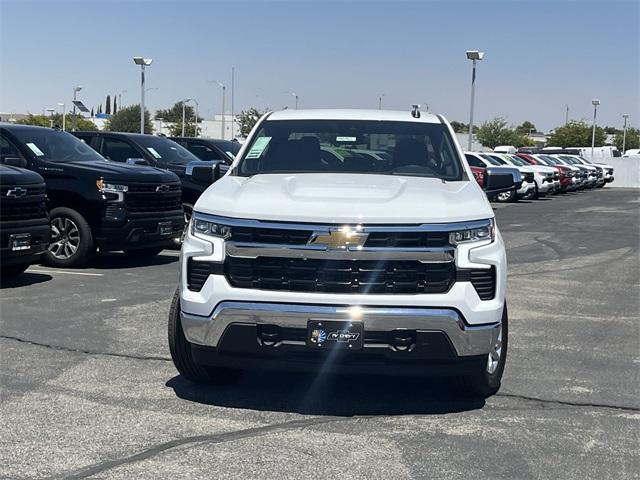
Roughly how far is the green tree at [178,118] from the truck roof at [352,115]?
92.4 meters

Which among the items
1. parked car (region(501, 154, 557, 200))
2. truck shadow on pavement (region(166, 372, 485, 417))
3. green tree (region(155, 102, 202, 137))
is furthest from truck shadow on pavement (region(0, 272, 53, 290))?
green tree (region(155, 102, 202, 137))

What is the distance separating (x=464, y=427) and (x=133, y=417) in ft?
6.19

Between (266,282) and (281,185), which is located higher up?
(281,185)

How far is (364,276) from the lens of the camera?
4719 mm

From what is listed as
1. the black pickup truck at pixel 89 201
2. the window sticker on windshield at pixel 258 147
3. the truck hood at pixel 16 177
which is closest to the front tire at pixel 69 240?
the black pickup truck at pixel 89 201

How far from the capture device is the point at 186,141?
56.0 feet

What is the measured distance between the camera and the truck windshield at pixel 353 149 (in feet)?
20.4

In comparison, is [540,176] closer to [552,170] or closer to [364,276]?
[552,170]

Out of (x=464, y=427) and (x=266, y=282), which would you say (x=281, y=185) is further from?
(x=464, y=427)

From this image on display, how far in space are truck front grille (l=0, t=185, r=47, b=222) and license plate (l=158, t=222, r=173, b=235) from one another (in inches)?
79.2

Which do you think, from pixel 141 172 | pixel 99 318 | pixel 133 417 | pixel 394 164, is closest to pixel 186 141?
pixel 141 172

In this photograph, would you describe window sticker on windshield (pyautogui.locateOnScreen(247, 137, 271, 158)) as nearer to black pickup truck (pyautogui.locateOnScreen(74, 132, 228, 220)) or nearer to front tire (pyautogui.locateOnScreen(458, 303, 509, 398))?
front tire (pyautogui.locateOnScreen(458, 303, 509, 398))

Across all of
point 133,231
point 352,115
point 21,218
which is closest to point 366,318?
point 352,115

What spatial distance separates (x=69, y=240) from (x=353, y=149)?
225 inches
